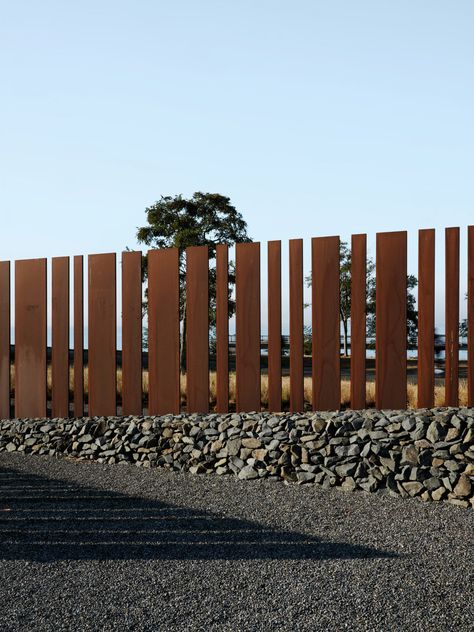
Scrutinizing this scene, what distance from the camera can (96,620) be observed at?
3.14 meters

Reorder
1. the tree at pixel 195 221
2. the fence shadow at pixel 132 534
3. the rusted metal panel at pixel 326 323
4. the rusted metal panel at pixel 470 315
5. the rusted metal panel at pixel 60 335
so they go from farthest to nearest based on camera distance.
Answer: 1. the tree at pixel 195 221
2. the rusted metal panel at pixel 60 335
3. the rusted metal panel at pixel 326 323
4. the rusted metal panel at pixel 470 315
5. the fence shadow at pixel 132 534

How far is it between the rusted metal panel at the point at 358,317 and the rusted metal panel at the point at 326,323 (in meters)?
0.18

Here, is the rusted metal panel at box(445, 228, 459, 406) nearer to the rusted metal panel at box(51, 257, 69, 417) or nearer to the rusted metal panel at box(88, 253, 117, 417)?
the rusted metal panel at box(88, 253, 117, 417)

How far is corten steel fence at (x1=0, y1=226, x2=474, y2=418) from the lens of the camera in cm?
659

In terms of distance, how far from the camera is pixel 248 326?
7172mm

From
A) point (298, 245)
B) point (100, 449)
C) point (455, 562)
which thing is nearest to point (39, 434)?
point (100, 449)

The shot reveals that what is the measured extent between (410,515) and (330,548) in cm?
115

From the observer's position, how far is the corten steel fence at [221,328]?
6590 mm

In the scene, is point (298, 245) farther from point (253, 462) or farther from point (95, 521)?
point (95, 521)

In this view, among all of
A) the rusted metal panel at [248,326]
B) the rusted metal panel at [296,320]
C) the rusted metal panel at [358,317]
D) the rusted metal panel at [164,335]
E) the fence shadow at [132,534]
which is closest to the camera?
the fence shadow at [132,534]

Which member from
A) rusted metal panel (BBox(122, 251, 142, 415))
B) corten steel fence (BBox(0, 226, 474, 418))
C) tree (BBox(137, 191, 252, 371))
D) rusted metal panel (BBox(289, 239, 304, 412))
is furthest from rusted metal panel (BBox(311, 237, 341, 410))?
tree (BBox(137, 191, 252, 371))

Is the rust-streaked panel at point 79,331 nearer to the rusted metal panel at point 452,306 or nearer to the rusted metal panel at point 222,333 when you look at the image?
the rusted metal panel at point 222,333

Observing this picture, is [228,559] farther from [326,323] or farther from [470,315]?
[470,315]

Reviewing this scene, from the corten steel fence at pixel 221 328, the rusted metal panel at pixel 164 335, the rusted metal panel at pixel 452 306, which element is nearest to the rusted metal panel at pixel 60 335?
the corten steel fence at pixel 221 328
